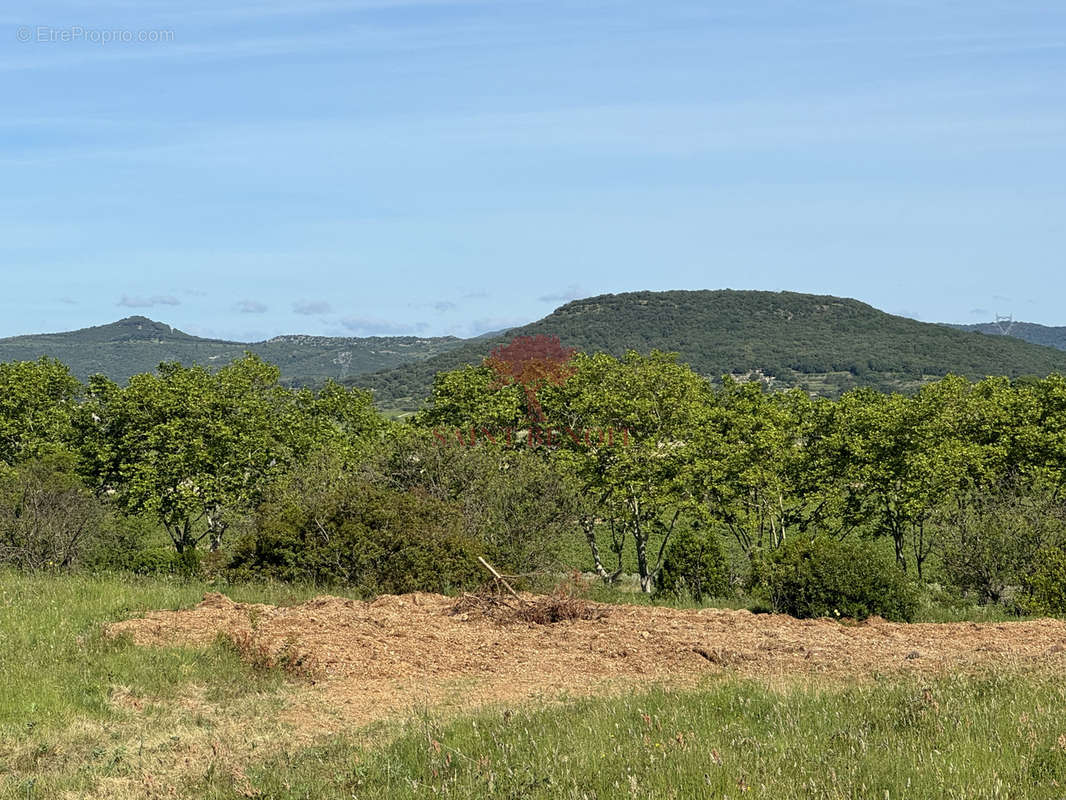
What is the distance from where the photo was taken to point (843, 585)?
1594cm

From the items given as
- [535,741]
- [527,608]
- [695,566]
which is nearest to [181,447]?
[695,566]

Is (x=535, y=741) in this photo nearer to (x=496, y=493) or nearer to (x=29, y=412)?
(x=496, y=493)

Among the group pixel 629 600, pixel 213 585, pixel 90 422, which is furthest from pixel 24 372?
pixel 629 600

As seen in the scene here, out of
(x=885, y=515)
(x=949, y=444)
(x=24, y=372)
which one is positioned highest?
(x=24, y=372)

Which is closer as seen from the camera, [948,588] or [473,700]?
[473,700]

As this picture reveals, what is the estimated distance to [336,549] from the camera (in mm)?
19438

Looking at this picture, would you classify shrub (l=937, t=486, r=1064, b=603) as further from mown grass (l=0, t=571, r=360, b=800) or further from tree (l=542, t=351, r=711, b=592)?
mown grass (l=0, t=571, r=360, b=800)

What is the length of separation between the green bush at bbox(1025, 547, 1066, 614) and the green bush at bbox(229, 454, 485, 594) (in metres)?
10.7

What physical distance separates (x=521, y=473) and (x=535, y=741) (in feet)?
70.1

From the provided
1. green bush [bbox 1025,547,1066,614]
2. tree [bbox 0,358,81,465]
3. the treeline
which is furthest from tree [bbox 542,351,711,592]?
tree [bbox 0,358,81,465]

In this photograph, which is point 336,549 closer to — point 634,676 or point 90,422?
point 634,676

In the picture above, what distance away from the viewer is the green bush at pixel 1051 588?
17172 millimetres

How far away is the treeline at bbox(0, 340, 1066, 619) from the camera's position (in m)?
23.1

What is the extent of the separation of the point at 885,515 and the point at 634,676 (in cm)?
3300
